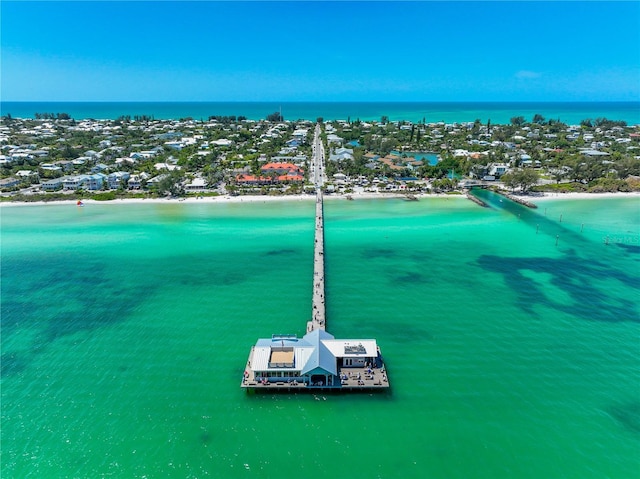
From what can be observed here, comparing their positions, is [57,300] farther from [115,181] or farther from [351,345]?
[115,181]

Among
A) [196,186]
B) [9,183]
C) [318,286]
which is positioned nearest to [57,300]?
[318,286]

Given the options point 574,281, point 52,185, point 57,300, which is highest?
point 52,185

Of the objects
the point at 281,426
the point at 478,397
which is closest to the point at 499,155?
the point at 478,397

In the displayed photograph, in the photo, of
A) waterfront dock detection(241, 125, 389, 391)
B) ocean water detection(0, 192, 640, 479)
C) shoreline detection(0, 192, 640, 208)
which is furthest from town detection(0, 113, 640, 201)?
waterfront dock detection(241, 125, 389, 391)

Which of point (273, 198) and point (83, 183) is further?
point (83, 183)

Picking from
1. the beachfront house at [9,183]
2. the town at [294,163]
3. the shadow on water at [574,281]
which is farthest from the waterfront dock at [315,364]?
the beachfront house at [9,183]

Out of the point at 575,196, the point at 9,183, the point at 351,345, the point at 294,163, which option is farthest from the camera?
the point at 294,163

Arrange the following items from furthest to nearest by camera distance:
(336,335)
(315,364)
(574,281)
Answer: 1. (574,281)
2. (336,335)
3. (315,364)
